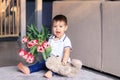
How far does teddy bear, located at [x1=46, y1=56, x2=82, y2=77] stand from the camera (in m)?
1.95

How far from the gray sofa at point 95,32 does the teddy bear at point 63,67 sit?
15 cm

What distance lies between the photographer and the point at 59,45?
209cm

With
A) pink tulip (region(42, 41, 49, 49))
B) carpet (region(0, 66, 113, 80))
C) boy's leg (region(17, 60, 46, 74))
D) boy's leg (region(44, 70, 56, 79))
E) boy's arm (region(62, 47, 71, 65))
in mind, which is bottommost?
carpet (region(0, 66, 113, 80))

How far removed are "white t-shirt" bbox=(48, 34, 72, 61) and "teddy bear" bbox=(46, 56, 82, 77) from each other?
0.27 feet

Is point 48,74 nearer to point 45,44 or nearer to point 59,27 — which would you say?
point 45,44

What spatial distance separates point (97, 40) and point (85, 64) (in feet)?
0.76

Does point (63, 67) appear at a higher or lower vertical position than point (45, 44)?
lower

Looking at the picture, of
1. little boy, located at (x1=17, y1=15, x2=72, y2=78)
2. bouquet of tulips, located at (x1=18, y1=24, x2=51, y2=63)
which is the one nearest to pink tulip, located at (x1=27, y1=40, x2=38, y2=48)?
bouquet of tulips, located at (x1=18, y1=24, x2=51, y2=63)

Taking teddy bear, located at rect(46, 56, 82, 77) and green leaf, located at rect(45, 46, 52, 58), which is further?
green leaf, located at rect(45, 46, 52, 58)

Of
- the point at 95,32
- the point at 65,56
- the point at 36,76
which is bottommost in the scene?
the point at 36,76

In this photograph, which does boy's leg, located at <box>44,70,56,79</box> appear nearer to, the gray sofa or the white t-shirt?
the white t-shirt

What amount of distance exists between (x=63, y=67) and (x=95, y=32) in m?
0.32

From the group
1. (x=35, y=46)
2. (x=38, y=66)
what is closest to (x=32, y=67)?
(x=38, y=66)

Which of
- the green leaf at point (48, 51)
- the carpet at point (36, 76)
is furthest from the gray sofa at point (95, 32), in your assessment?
the green leaf at point (48, 51)
